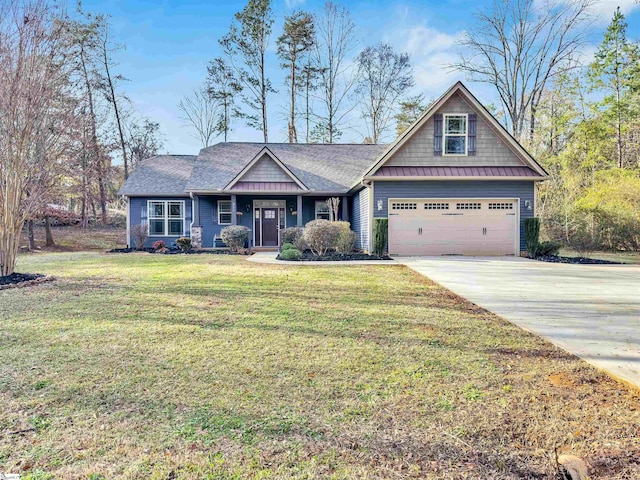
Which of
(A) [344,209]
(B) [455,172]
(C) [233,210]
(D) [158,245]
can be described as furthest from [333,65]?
(D) [158,245]

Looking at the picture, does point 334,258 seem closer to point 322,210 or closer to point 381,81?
point 322,210

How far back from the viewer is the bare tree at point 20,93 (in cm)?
735

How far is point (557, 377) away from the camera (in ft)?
10.3

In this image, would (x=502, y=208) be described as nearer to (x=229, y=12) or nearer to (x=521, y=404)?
(x=521, y=404)

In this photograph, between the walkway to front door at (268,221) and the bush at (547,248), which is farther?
the walkway to front door at (268,221)

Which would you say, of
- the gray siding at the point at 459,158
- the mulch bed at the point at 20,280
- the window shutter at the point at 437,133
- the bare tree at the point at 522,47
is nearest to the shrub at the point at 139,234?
the mulch bed at the point at 20,280

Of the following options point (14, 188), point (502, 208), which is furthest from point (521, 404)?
point (502, 208)

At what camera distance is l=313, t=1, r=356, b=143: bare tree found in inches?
1021

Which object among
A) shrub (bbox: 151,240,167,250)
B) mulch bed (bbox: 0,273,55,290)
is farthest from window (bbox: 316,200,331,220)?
mulch bed (bbox: 0,273,55,290)

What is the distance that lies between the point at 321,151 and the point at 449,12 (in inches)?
379

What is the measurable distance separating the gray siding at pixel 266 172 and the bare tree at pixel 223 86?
13453 mm

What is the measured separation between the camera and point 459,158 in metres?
13.9

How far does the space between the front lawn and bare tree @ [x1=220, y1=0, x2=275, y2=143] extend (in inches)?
938

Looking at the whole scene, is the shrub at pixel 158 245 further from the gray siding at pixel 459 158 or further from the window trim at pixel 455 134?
the window trim at pixel 455 134
